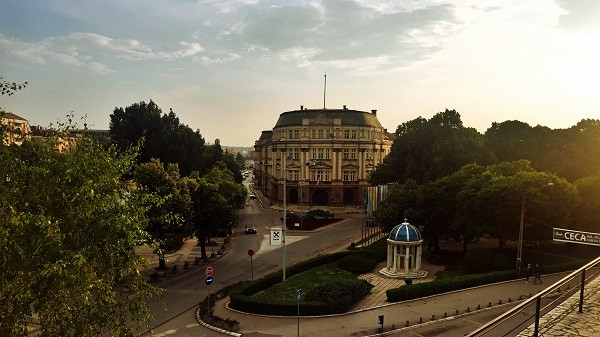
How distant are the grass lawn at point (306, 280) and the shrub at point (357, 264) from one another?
2.23ft

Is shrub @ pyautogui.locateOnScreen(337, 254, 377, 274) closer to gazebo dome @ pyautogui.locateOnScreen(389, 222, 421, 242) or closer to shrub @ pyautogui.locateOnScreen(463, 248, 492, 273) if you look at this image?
gazebo dome @ pyautogui.locateOnScreen(389, 222, 421, 242)

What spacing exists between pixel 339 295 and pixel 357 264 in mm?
10822

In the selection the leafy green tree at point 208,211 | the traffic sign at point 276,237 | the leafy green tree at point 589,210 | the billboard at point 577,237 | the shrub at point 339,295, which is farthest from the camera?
the leafy green tree at point 208,211

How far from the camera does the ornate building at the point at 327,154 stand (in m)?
78.7

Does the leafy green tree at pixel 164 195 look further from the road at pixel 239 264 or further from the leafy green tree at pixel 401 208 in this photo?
the leafy green tree at pixel 401 208

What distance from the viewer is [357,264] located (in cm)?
3697

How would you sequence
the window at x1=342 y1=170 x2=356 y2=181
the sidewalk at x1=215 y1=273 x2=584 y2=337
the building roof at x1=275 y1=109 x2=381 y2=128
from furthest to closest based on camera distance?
1. the window at x1=342 y1=170 x2=356 y2=181
2. the building roof at x1=275 y1=109 x2=381 y2=128
3. the sidewalk at x1=215 y1=273 x2=584 y2=337

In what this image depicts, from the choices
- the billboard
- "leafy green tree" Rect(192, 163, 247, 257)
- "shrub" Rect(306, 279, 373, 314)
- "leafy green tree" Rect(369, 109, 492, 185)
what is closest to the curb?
"shrub" Rect(306, 279, 373, 314)

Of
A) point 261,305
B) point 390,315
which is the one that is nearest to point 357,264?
point 390,315

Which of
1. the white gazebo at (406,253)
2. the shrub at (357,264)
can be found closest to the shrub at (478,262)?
the white gazebo at (406,253)

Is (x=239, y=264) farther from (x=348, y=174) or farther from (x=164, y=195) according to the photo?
(x=348, y=174)

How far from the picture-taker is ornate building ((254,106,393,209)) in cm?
7869

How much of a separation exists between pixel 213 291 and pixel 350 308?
38.6 feet

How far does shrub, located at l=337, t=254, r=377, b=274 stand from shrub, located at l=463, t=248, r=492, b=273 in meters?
8.74
